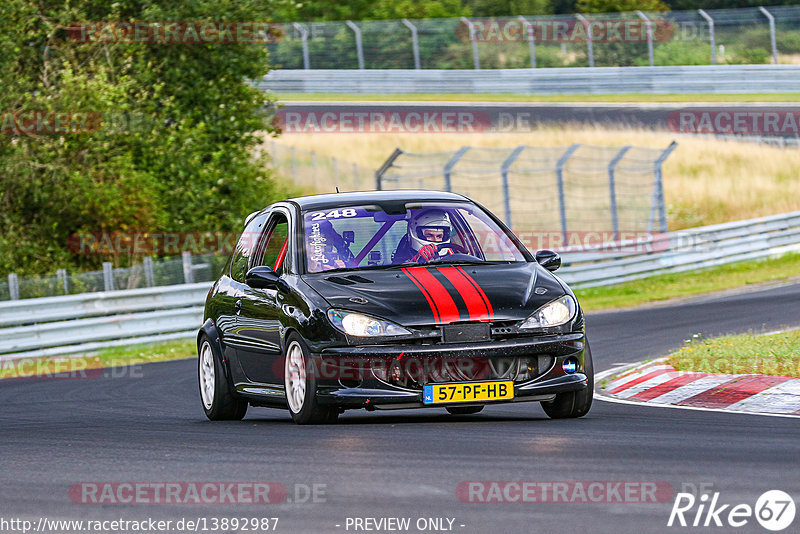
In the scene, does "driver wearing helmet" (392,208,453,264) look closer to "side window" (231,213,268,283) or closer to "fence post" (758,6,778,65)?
"side window" (231,213,268,283)

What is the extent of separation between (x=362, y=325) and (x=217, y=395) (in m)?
2.35

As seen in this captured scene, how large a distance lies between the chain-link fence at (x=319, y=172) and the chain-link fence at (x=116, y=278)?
1423 cm

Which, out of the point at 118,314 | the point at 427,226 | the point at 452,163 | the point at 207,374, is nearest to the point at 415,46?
the point at 452,163

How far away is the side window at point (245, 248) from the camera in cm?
1092

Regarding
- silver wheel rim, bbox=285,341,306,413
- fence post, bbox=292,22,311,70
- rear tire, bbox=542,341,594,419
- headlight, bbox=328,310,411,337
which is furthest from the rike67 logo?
fence post, bbox=292,22,311,70

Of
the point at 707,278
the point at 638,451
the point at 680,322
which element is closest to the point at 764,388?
the point at 638,451

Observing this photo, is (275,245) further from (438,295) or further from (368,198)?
(438,295)

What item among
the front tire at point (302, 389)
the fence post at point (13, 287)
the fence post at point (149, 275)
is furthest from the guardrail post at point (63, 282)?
the front tire at point (302, 389)

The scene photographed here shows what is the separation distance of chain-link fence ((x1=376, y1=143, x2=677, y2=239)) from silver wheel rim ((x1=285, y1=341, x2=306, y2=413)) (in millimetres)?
15878

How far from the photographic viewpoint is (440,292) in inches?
350

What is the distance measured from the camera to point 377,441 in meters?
8.02

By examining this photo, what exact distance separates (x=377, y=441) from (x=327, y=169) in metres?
29.7

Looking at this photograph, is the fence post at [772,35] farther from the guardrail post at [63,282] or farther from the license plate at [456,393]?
the license plate at [456,393]

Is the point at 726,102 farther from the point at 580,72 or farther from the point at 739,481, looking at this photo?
the point at 739,481
